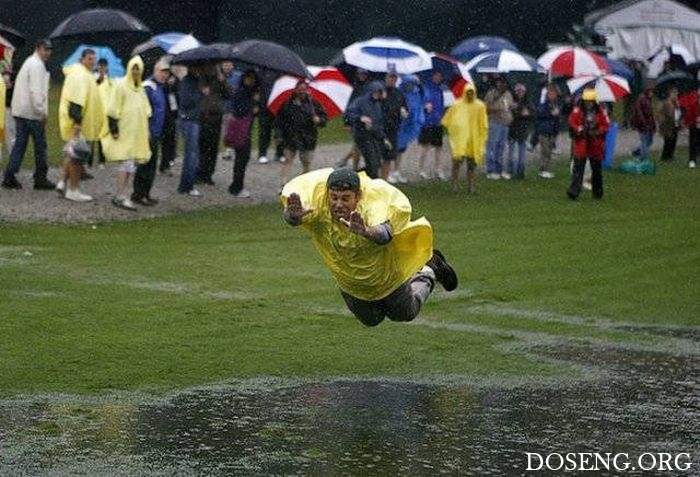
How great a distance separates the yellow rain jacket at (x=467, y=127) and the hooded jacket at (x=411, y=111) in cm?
78

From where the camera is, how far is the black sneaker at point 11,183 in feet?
74.0

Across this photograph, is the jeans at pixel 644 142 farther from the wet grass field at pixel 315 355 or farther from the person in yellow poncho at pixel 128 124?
the person in yellow poncho at pixel 128 124

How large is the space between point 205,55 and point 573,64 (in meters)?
10.4

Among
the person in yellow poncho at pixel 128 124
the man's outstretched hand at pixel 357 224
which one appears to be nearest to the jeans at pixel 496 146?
the person in yellow poncho at pixel 128 124

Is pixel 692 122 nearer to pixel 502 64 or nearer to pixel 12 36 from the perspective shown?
pixel 502 64

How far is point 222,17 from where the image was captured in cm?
4162

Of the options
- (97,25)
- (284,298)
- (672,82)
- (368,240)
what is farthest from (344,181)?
(672,82)

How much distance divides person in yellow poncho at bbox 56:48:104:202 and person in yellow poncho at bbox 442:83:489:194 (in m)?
7.09

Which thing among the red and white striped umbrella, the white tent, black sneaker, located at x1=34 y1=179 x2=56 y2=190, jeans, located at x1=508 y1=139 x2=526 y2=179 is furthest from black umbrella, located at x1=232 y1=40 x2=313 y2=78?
the white tent

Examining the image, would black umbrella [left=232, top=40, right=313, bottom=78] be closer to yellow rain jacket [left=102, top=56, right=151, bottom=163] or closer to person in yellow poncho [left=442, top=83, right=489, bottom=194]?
yellow rain jacket [left=102, top=56, right=151, bottom=163]

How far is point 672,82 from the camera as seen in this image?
35500 millimetres

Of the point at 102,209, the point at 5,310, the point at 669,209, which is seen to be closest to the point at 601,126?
the point at 669,209

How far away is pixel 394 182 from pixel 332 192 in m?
17.6

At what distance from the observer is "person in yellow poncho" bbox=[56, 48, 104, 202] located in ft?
70.9
